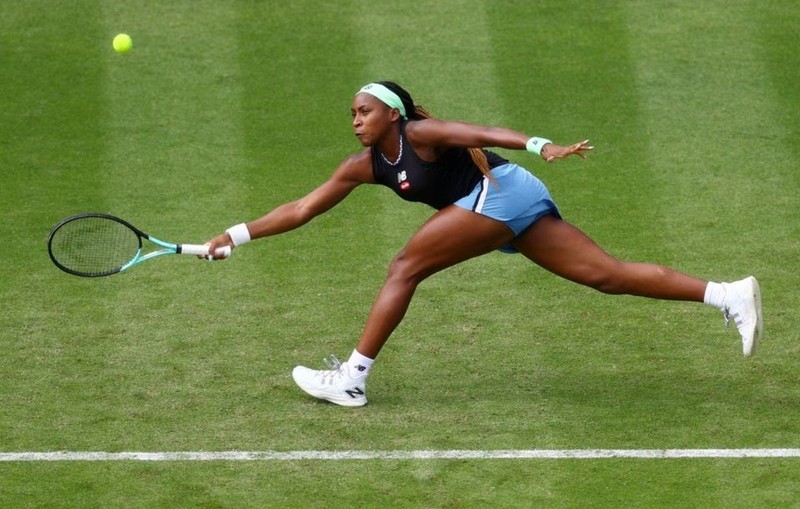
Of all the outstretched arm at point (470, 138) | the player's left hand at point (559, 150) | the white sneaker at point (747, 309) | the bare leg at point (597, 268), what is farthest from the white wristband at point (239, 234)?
the white sneaker at point (747, 309)

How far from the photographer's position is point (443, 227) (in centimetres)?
823

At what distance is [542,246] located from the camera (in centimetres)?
841

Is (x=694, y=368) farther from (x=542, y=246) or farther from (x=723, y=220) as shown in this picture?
(x=723, y=220)

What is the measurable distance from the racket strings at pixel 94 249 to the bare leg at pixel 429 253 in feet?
4.81

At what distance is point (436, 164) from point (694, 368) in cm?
207

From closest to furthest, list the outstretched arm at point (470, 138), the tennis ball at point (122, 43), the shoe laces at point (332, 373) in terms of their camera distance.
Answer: the outstretched arm at point (470, 138) < the shoe laces at point (332, 373) < the tennis ball at point (122, 43)

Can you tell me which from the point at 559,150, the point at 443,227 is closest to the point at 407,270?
the point at 443,227

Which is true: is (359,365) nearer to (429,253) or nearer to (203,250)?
(429,253)

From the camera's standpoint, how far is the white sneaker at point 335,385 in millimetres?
8406

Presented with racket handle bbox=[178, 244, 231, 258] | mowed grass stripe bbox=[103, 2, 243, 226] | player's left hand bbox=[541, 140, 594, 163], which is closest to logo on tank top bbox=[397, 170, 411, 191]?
player's left hand bbox=[541, 140, 594, 163]

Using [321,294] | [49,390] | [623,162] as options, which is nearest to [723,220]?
[623,162]

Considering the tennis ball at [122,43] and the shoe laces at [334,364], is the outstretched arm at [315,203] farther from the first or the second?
the tennis ball at [122,43]

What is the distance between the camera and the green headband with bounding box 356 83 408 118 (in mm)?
8219

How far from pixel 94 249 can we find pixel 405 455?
236 cm
